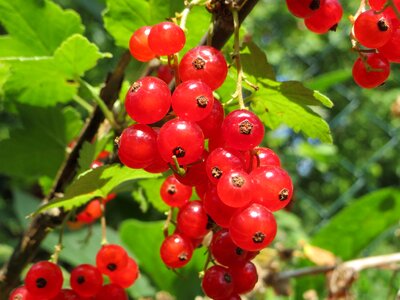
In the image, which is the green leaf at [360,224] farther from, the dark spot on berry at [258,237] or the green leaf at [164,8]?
the dark spot on berry at [258,237]

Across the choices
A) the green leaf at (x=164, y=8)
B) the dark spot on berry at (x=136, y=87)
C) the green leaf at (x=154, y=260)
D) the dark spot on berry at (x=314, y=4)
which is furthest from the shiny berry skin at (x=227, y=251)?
the green leaf at (x=154, y=260)

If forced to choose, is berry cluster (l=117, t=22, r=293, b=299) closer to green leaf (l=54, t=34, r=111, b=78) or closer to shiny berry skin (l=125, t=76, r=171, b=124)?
shiny berry skin (l=125, t=76, r=171, b=124)

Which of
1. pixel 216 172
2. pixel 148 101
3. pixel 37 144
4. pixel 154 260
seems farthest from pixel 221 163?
pixel 154 260

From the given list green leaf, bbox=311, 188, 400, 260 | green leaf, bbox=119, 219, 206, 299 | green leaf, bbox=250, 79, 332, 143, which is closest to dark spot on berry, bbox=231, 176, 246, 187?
green leaf, bbox=250, 79, 332, 143

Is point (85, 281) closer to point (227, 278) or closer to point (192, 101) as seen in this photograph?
point (227, 278)

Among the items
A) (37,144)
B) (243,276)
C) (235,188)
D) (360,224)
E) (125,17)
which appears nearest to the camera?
(235,188)

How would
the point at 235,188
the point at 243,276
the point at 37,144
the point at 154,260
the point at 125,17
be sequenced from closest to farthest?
the point at 235,188, the point at 243,276, the point at 125,17, the point at 37,144, the point at 154,260
